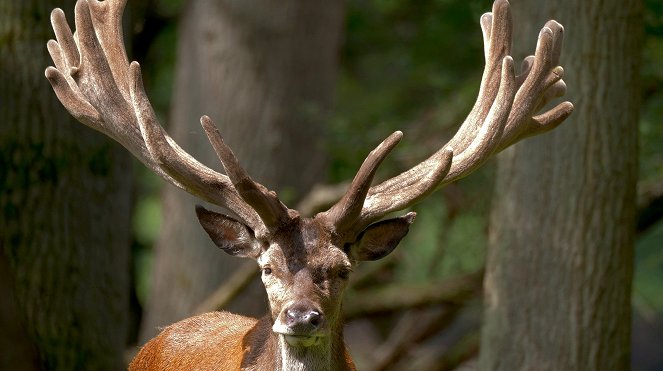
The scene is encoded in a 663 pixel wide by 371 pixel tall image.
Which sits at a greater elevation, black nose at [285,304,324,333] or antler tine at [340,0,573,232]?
antler tine at [340,0,573,232]

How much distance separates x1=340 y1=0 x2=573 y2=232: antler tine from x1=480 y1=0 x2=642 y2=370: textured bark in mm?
923

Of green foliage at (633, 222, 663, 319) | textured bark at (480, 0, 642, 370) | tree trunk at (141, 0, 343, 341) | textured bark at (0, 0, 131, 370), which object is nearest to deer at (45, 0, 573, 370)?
textured bark at (0, 0, 131, 370)

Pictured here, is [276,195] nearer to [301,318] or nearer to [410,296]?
[301,318]

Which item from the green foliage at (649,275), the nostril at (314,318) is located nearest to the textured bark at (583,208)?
the nostril at (314,318)

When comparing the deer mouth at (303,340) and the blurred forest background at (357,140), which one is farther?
the blurred forest background at (357,140)

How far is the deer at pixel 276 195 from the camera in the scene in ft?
20.5

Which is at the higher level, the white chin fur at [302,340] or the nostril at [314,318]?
the nostril at [314,318]

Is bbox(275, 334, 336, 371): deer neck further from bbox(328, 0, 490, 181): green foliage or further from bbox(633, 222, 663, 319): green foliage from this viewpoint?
bbox(633, 222, 663, 319): green foliage

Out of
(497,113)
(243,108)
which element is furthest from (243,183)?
(243,108)

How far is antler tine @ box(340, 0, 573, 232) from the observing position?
6.62 m

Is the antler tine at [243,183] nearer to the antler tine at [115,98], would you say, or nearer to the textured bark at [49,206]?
the antler tine at [115,98]

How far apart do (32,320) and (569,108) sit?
3.38 metres

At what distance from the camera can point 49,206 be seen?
25.9 feet

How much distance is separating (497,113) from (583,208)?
161 cm
